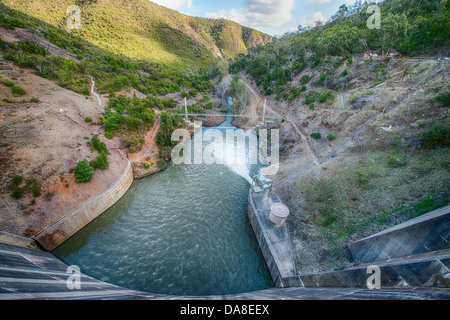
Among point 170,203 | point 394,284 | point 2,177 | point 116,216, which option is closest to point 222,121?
point 170,203

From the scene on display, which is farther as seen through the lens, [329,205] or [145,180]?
[145,180]

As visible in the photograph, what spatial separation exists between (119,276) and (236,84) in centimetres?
5090

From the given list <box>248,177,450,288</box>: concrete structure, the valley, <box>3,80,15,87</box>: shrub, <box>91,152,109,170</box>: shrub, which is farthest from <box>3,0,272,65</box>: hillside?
<box>248,177,450,288</box>: concrete structure

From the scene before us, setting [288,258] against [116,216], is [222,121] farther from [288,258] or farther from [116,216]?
[288,258]

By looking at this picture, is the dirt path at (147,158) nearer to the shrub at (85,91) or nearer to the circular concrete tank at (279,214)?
the shrub at (85,91)

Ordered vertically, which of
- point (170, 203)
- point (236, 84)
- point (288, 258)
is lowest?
point (288, 258)

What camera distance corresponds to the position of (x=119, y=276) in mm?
12703

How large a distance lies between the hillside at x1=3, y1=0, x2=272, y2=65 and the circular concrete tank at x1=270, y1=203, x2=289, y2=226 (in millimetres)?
79425

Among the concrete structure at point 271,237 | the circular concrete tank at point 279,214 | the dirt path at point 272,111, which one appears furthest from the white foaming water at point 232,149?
the circular concrete tank at point 279,214

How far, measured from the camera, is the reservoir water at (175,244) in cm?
1255

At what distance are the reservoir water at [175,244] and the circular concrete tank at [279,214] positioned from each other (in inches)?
125

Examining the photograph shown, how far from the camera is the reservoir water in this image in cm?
1255

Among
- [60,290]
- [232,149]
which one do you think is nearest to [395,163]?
[232,149]

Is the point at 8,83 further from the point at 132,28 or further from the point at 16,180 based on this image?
the point at 132,28
